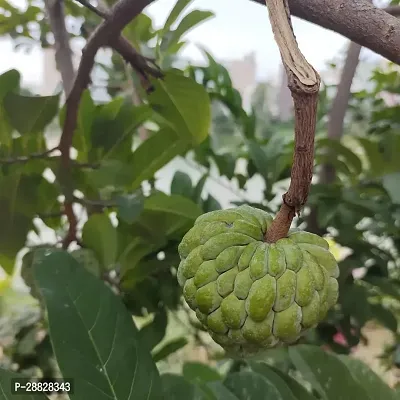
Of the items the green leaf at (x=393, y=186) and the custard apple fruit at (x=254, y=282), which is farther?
the green leaf at (x=393, y=186)

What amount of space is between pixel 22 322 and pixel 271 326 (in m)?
0.94

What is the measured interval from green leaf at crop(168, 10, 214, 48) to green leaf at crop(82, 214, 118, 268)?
1.03 ft

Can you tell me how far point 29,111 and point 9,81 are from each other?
6cm

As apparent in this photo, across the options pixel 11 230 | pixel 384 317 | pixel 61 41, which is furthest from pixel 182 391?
pixel 61 41

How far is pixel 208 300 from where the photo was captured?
1.42 feet

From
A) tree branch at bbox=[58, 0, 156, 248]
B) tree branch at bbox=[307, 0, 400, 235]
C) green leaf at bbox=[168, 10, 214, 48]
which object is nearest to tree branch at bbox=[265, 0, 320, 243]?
tree branch at bbox=[58, 0, 156, 248]

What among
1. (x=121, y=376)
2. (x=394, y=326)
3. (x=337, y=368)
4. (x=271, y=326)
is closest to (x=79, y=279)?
(x=121, y=376)

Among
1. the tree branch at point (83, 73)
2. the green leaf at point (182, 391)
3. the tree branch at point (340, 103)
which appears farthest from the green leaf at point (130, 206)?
the tree branch at point (340, 103)

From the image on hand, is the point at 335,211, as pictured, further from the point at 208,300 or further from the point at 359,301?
the point at 208,300

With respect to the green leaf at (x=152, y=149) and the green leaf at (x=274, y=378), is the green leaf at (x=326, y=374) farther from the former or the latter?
the green leaf at (x=152, y=149)

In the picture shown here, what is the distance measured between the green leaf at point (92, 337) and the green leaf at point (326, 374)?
0.22 m

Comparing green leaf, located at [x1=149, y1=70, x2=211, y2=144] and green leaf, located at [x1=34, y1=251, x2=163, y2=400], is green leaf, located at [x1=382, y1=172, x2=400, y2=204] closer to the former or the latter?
green leaf, located at [x1=149, y1=70, x2=211, y2=144]

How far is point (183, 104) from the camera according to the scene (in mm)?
817

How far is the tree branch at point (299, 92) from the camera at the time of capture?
0.31 m
